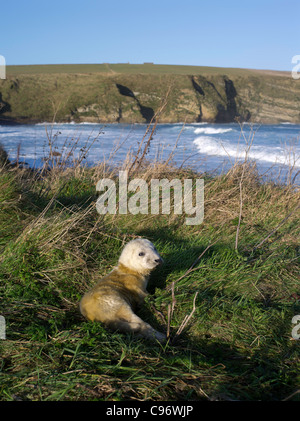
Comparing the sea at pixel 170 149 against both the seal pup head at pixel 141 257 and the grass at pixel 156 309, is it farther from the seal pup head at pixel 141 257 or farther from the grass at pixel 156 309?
the seal pup head at pixel 141 257

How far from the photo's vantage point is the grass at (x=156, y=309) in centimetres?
232

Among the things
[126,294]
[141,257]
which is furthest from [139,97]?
[126,294]

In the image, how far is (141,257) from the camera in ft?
11.0

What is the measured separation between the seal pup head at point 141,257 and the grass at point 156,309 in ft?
1.07

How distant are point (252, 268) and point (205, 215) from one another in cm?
169

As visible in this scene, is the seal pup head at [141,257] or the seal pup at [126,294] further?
the seal pup head at [141,257]

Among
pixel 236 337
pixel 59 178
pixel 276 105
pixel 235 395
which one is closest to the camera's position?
pixel 235 395

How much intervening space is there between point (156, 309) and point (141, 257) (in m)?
0.50

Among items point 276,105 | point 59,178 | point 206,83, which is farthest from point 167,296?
point 206,83

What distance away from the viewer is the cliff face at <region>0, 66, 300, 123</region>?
48.5 m

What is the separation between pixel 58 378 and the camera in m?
2.29

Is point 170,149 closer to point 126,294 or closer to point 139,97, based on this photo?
point 126,294

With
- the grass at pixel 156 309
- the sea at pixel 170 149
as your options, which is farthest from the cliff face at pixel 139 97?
the grass at pixel 156 309

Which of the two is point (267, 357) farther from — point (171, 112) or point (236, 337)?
point (171, 112)
